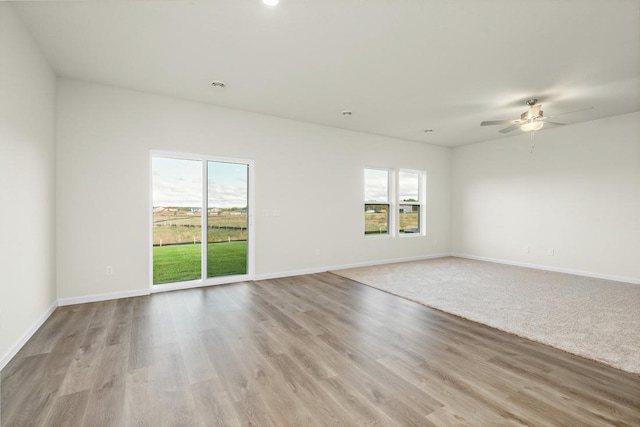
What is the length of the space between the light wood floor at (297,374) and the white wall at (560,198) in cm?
400

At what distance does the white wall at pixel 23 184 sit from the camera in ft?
7.46

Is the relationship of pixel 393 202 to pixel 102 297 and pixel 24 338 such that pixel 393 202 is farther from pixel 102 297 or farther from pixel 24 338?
pixel 24 338

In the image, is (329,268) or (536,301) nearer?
(536,301)

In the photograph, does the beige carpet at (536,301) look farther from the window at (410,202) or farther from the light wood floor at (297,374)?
the window at (410,202)

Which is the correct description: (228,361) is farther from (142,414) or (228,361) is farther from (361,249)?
(361,249)

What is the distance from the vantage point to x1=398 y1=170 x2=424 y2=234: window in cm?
698

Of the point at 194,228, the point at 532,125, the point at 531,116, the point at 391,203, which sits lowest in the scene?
the point at 194,228

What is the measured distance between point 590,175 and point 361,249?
440 centimetres

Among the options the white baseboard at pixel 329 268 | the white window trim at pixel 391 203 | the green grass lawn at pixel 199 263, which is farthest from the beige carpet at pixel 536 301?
the green grass lawn at pixel 199 263

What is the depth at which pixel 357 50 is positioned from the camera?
3020 millimetres

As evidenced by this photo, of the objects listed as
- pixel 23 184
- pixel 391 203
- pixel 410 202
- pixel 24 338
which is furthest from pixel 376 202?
pixel 24 338

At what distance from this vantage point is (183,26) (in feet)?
8.63

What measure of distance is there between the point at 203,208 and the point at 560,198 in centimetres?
663

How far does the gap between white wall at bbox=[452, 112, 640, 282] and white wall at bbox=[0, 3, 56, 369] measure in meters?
7.85
